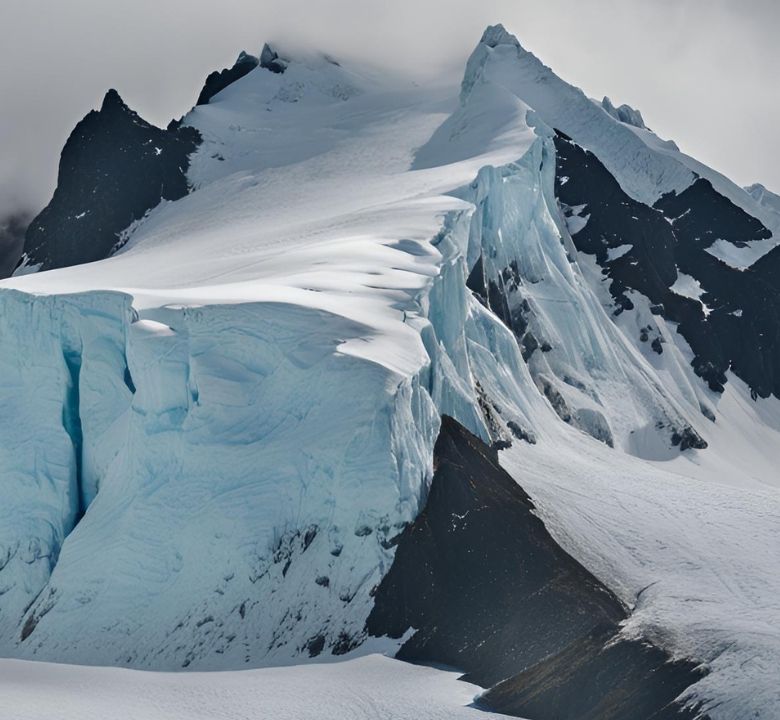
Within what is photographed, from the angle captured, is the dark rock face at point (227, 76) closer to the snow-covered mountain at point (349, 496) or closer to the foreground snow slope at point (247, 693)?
the snow-covered mountain at point (349, 496)

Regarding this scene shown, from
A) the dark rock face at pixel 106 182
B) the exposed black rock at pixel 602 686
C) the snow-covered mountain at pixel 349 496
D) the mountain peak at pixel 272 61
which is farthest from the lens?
the mountain peak at pixel 272 61

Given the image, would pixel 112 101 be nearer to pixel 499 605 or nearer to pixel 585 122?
pixel 585 122

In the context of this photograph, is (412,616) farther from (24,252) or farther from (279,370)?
(24,252)

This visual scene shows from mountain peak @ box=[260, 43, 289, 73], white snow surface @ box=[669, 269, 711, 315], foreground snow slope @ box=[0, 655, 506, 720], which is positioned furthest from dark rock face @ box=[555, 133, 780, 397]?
foreground snow slope @ box=[0, 655, 506, 720]

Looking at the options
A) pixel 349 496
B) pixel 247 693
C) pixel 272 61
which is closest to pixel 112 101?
pixel 272 61

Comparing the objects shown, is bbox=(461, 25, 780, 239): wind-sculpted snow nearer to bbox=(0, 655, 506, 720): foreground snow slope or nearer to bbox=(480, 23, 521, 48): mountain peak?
bbox=(480, 23, 521, 48): mountain peak

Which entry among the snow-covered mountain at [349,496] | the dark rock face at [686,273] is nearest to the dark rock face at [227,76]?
the dark rock face at [686,273]

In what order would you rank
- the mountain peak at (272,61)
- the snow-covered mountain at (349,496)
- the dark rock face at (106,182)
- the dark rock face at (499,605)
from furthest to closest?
the mountain peak at (272,61) → the dark rock face at (106,182) → the snow-covered mountain at (349,496) → the dark rock face at (499,605)
